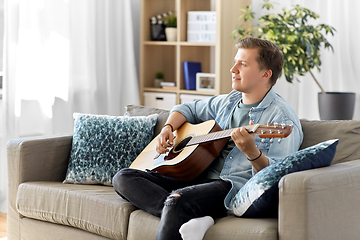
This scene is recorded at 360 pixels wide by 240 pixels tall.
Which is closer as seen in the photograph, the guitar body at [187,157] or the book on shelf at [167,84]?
the guitar body at [187,157]

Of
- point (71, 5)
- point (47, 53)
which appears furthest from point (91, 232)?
point (71, 5)

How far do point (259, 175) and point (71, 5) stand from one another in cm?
232

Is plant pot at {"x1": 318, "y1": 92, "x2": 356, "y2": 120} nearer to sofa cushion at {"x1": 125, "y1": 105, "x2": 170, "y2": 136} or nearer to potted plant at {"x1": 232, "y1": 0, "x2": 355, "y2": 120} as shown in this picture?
potted plant at {"x1": 232, "y1": 0, "x2": 355, "y2": 120}

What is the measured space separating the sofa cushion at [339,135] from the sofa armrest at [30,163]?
1.24m

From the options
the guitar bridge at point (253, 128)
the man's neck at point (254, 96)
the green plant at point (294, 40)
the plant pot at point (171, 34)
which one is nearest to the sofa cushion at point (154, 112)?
the man's neck at point (254, 96)

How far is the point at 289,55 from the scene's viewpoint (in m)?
2.93

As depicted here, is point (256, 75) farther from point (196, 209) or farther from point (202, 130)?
point (196, 209)

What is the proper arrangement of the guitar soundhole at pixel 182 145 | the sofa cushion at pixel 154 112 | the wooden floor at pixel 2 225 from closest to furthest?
1. the guitar soundhole at pixel 182 145
2. the sofa cushion at pixel 154 112
3. the wooden floor at pixel 2 225

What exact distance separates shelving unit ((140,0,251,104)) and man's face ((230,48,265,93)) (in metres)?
1.51

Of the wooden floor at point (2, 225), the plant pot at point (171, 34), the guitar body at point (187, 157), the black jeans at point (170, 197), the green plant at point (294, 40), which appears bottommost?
the wooden floor at point (2, 225)

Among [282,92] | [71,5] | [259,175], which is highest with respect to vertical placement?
[71,5]

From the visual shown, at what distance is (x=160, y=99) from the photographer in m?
3.73

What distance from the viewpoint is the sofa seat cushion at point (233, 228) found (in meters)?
1.50

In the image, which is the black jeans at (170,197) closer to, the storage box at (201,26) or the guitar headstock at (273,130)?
the guitar headstock at (273,130)
